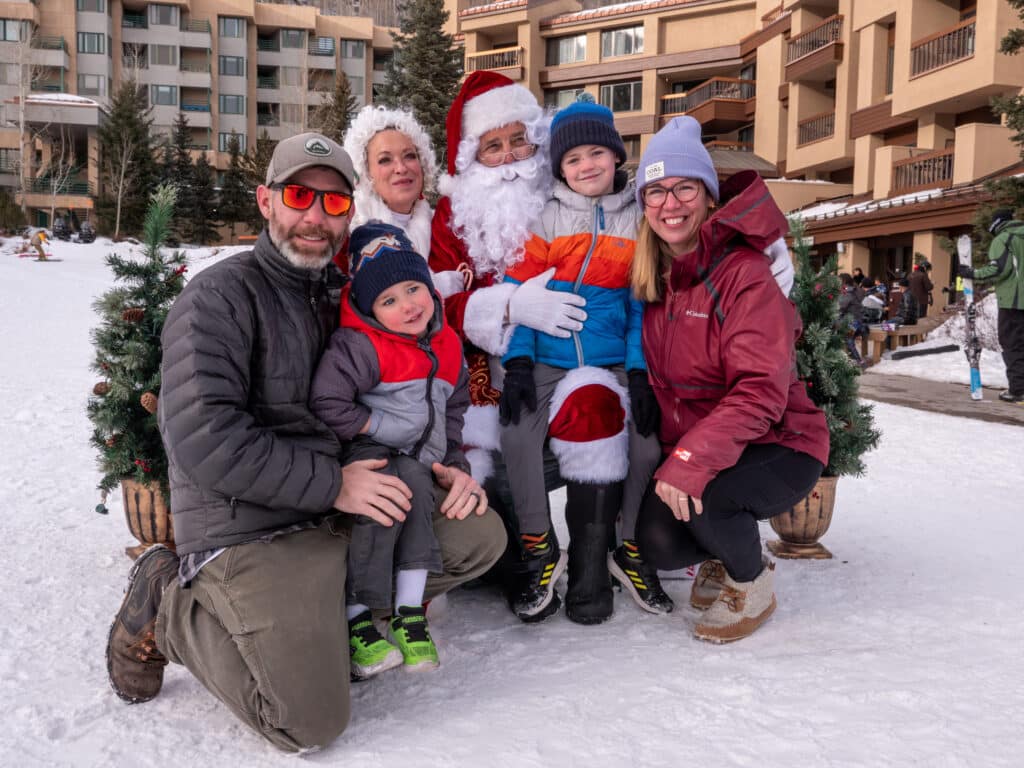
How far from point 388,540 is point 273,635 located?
44cm

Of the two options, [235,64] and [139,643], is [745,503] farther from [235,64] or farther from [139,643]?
[235,64]

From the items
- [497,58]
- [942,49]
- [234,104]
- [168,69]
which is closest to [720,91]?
Answer: [497,58]

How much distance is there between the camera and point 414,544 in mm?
2391

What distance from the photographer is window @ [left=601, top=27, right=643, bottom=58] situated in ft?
107

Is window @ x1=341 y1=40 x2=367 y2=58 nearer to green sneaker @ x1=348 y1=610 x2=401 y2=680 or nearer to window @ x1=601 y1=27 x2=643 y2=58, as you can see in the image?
window @ x1=601 y1=27 x2=643 y2=58

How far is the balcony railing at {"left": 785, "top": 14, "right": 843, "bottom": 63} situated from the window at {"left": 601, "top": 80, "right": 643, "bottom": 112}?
7476 mm

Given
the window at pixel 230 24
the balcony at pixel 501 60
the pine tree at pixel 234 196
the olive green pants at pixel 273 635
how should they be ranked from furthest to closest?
1. the window at pixel 230 24
2. the pine tree at pixel 234 196
3. the balcony at pixel 501 60
4. the olive green pants at pixel 273 635

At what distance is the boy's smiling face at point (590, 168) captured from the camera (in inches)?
120

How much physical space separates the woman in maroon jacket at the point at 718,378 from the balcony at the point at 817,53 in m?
23.8

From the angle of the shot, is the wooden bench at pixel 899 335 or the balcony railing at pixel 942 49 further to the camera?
the balcony railing at pixel 942 49

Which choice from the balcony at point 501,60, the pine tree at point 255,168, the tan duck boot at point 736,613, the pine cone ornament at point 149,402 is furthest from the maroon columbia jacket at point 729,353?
the pine tree at point 255,168

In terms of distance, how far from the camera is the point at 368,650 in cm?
226

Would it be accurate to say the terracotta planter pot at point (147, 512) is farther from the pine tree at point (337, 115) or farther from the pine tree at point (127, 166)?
the pine tree at point (127, 166)

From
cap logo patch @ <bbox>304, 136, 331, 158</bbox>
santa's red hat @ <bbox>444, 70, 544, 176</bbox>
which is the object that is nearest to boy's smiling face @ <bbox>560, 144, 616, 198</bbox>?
santa's red hat @ <bbox>444, 70, 544, 176</bbox>
